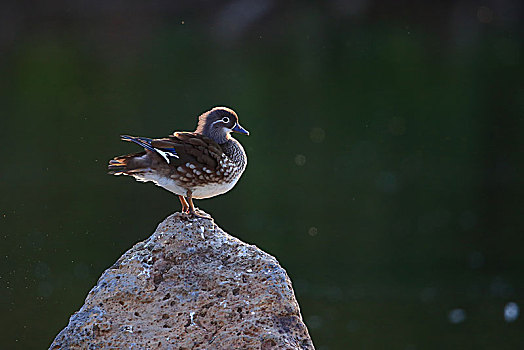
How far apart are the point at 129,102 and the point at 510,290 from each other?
560cm

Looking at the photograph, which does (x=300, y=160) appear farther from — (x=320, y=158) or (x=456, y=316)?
(x=456, y=316)

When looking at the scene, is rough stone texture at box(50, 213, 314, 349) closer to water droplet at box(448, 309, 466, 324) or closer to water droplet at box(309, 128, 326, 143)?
water droplet at box(448, 309, 466, 324)

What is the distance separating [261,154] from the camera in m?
11.6

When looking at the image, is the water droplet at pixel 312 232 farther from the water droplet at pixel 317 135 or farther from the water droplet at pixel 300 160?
the water droplet at pixel 317 135

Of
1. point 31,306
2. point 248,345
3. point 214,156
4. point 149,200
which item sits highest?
point 149,200

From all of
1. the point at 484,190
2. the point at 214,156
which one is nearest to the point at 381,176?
the point at 484,190

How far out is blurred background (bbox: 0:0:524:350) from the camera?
880cm

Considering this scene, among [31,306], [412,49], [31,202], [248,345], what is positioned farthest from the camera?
[412,49]

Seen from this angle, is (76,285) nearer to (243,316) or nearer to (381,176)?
(381,176)

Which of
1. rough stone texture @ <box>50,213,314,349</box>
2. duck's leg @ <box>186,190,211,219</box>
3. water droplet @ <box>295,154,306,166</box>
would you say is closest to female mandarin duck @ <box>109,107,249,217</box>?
duck's leg @ <box>186,190,211,219</box>

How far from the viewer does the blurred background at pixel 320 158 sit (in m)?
8.80

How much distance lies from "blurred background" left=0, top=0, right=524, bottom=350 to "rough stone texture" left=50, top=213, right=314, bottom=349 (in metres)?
4.37

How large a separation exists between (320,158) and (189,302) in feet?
29.4

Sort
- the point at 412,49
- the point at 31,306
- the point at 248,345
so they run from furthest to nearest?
the point at 412,49
the point at 31,306
the point at 248,345
